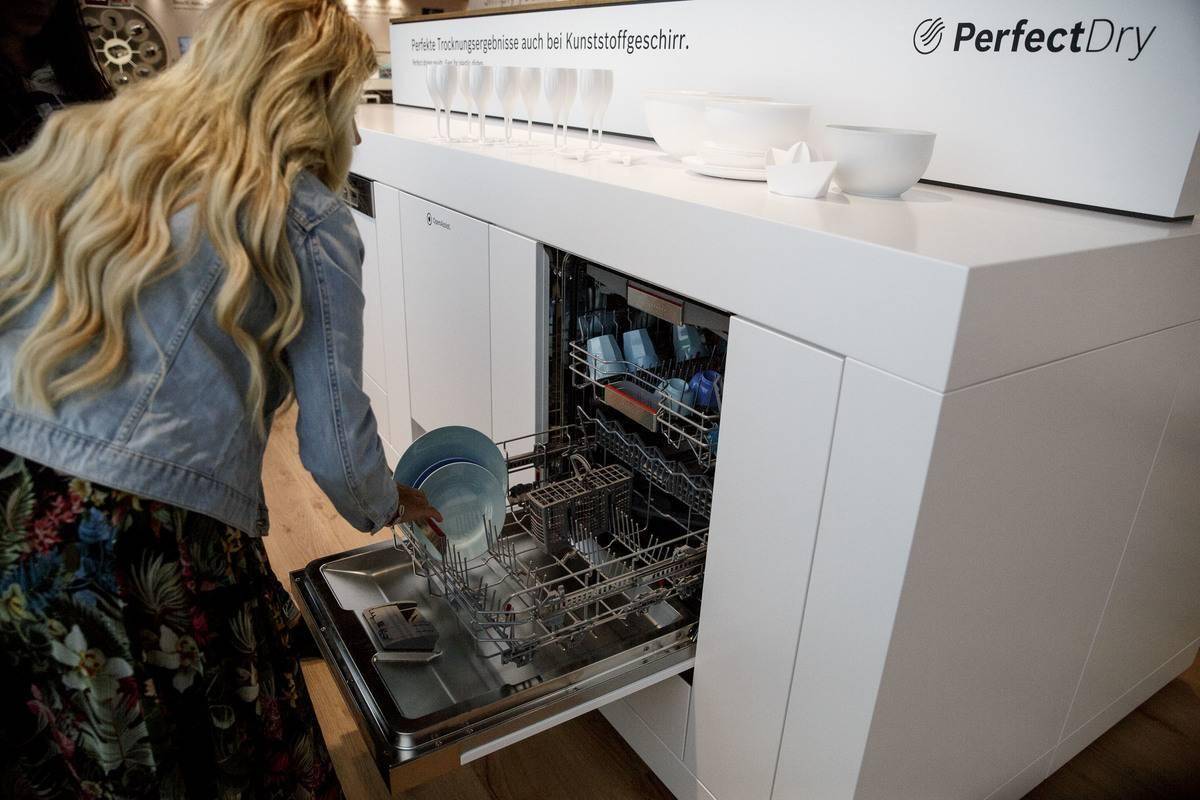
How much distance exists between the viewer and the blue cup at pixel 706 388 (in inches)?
55.6

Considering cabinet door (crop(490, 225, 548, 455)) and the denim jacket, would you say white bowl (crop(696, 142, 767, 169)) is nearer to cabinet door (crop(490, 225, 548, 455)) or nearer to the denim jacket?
cabinet door (crop(490, 225, 548, 455))

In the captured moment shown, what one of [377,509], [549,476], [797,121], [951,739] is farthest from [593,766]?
[797,121]

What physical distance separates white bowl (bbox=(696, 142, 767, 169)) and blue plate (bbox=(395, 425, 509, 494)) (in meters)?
0.62

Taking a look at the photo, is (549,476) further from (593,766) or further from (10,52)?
(10,52)

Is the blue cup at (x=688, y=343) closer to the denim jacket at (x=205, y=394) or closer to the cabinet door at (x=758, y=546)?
the cabinet door at (x=758, y=546)

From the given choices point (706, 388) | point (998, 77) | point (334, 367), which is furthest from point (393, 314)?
point (998, 77)

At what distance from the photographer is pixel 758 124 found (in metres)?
1.37

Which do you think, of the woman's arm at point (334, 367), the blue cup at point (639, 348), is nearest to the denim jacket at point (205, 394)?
the woman's arm at point (334, 367)

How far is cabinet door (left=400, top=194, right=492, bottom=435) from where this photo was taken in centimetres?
181

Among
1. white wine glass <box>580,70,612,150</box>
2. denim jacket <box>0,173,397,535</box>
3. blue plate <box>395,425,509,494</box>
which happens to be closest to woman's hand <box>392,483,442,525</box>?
blue plate <box>395,425,509,494</box>

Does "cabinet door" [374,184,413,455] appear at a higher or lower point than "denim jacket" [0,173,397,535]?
lower

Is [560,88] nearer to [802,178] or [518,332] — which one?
[518,332]

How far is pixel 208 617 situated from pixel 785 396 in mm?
769

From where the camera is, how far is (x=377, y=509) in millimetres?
1132
